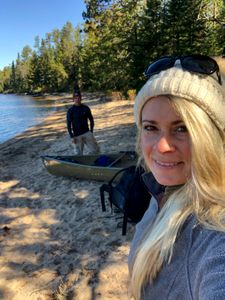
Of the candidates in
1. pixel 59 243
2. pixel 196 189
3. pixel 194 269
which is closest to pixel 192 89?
pixel 196 189

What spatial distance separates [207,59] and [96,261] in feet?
11.4

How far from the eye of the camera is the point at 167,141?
1230mm

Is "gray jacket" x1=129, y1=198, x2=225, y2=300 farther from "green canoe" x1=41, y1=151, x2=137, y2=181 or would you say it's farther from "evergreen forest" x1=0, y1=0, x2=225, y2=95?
"evergreen forest" x1=0, y1=0, x2=225, y2=95

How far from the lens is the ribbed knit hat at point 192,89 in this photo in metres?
1.17

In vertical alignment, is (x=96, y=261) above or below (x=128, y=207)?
below

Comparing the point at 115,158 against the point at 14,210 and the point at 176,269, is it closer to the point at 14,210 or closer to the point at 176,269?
the point at 14,210

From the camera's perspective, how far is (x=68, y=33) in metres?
89.3

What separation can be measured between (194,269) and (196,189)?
280 mm

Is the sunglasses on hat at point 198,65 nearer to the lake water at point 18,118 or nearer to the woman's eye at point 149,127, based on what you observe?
the woman's eye at point 149,127

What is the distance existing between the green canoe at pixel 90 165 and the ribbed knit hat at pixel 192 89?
556 cm

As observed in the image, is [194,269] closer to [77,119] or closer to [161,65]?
[161,65]

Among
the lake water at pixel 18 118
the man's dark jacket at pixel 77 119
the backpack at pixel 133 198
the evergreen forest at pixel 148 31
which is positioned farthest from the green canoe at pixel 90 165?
the lake water at pixel 18 118

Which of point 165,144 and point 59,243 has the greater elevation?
point 165,144

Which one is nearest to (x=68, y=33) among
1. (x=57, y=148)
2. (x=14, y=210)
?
(x=57, y=148)
